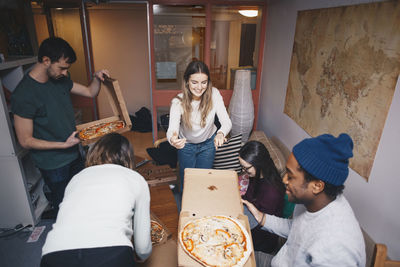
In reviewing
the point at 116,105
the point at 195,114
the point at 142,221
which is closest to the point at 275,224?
the point at 142,221

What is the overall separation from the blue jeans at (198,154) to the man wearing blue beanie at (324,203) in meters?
1.09

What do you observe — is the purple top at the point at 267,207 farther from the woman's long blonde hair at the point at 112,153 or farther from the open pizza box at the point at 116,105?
the open pizza box at the point at 116,105

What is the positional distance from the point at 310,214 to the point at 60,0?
3704 millimetres

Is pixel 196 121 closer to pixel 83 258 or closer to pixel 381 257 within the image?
pixel 83 258

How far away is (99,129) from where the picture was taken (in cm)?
226

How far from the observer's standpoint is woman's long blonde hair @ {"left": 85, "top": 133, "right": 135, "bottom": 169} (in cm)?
121

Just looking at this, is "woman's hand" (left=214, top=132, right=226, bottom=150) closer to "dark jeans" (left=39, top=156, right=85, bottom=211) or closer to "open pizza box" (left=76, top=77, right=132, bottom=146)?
"open pizza box" (left=76, top=77, right=132, bottom=146)

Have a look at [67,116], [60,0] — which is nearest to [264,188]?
[67,116]

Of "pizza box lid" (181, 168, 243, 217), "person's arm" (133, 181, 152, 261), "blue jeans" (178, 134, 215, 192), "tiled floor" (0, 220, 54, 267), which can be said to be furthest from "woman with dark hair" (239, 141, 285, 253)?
"tiled floor" (0, 220, 54, 267)

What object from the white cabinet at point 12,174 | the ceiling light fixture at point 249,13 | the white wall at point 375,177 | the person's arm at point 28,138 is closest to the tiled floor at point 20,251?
the white cabinet at point 12,174

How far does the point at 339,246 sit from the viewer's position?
955 mm

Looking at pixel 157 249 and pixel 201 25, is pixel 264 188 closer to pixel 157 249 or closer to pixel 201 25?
pixel 157 249

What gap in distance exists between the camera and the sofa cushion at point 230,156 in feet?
8.13

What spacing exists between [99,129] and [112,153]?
116 centimetres
